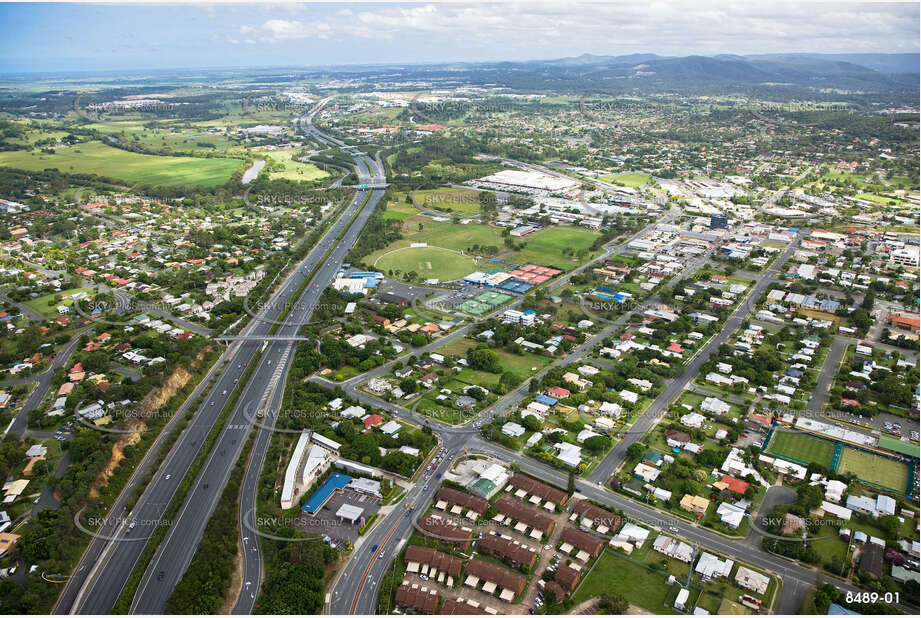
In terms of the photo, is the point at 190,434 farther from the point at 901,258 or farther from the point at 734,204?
the point at 734,204

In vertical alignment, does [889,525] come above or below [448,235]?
below

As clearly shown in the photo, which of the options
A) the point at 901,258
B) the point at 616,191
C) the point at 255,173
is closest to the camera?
the point at 901,258

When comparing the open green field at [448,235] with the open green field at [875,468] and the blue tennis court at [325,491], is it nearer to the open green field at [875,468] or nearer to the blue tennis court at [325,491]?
the blue tennis court at [325,491]

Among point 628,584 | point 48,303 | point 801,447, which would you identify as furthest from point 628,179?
point 628,584

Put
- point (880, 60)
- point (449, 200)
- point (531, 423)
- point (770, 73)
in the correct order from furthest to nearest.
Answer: point (880, 60) → point (770, 73) → point (449, 200) → point (531, 423)

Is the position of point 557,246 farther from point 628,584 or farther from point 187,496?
point 187,496

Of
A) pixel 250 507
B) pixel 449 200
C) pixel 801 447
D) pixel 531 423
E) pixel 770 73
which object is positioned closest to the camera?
pixel 250 507

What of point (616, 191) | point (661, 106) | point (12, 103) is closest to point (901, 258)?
point (616, 191)
